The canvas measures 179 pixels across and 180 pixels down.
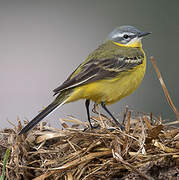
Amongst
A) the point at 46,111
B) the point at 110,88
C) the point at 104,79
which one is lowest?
the point at 110,88

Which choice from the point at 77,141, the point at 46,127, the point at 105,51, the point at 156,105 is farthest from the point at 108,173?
the point at 156,105

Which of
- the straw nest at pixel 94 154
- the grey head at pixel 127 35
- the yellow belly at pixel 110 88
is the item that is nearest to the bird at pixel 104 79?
the yellow belly at pixel 110 88

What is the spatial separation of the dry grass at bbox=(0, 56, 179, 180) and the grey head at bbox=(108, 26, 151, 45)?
221 centimetres

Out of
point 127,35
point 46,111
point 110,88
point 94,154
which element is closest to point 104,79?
point 110,88

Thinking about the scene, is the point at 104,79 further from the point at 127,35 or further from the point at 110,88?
the point at 127,35

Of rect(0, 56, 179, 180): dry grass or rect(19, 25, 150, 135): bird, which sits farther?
rect(19, 25, 150, 135): bird

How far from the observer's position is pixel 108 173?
2496mm

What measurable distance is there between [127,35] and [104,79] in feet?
3.94

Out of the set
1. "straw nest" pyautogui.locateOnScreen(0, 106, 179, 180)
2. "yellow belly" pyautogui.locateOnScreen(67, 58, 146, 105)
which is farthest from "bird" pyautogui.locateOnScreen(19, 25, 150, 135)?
"straw nest" pyautogui.locateOnScreen(0, 106, 179, 180)

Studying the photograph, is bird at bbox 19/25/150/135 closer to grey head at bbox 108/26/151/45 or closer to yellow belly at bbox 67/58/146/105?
yellow belly at bbox 67/58/146/105

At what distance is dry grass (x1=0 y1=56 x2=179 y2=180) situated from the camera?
2.41 metres

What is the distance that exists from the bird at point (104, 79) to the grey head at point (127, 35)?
0.74 ft

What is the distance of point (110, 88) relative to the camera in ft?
13.4

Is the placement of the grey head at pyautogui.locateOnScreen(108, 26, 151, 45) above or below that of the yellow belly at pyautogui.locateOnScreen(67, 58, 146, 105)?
above
